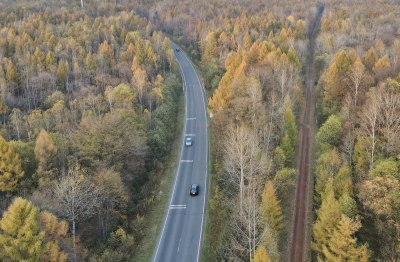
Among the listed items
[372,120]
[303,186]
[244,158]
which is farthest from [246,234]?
[372,120]

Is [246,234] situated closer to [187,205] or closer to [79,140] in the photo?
[187,205]

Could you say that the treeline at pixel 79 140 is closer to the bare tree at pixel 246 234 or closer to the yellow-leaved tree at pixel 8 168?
the yellow-leaved tree at pixel 8 168

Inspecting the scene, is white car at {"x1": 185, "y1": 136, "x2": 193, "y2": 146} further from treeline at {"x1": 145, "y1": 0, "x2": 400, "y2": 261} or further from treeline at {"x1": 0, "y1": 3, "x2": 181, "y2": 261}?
treeline at {"x1": 145, "y1": 0, "x2": 400, "y2": 261}

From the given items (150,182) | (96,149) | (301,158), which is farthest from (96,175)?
(301,158)

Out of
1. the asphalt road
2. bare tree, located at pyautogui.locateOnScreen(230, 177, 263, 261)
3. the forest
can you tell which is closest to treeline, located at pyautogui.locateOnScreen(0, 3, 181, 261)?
the forest

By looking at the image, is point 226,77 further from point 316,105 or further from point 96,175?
point 96,175
